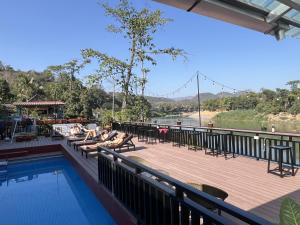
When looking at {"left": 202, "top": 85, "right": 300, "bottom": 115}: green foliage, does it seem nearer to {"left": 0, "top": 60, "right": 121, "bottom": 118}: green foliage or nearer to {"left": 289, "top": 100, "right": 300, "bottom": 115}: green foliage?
{"left": 289, "top": 100, "right": 300, "bottom": 115}: green foliage

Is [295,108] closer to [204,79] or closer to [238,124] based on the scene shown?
[238,124]

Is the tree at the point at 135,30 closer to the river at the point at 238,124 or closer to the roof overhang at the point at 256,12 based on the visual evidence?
the river at the point at 238,124

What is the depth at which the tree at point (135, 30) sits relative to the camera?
16562 millimetres

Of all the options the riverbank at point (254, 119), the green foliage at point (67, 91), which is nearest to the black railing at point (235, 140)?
the green foliage at point (67, 91)

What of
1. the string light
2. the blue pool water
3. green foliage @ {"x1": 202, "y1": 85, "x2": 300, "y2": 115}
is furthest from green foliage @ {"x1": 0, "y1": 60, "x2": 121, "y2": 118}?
green foliage @ {"x1": 202, "y1": 85, "x2": 300, "y2": 115}

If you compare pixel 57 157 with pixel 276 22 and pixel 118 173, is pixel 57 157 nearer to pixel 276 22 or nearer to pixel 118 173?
pixel 118 173

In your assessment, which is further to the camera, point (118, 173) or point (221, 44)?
point (221, 44)

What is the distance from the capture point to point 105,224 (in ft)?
16.0

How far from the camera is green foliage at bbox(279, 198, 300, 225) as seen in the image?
1.07 m

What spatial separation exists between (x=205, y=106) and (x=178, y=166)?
5197cm

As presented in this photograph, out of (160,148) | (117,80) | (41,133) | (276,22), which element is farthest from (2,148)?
(276,22)

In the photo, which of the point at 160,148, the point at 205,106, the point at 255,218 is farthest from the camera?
the point at 205,106

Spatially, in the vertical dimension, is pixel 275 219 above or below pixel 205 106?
below

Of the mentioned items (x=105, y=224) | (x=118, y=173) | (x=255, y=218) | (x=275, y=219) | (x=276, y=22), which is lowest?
(x=105, y=224)
